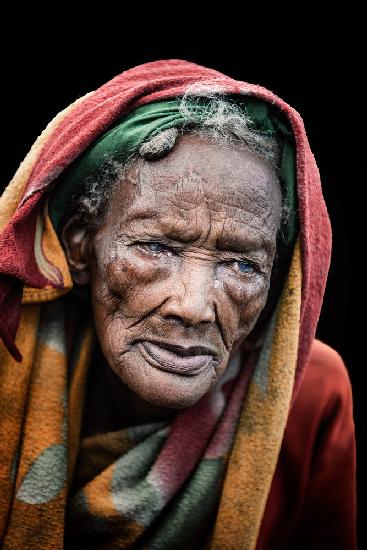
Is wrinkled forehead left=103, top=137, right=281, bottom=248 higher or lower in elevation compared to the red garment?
higher

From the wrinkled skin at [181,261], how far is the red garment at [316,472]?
2.10 feet

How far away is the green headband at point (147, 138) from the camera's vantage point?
5.83ft

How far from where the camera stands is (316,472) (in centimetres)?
234

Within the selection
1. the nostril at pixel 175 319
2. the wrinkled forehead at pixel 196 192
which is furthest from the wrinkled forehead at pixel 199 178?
the nostril at pixel 175 319

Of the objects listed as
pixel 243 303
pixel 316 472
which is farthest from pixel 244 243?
pixel 316 472

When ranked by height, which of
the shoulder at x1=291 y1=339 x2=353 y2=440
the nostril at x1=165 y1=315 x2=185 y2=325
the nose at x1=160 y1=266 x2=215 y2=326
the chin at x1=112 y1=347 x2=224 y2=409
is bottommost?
the shoulder at x1=291 y1=339 x2=353 y2=440

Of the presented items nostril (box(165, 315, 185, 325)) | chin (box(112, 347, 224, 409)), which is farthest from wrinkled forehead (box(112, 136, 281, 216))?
chin (box(112, 347, 224, 409))

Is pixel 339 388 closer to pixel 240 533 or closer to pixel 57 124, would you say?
pixel 240 533

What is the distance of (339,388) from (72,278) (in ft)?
3.45

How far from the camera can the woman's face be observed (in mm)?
1720

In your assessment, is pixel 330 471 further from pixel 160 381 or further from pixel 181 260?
pixel 181 260

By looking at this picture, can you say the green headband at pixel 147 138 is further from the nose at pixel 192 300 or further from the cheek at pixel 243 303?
the nose at pixel 192 300

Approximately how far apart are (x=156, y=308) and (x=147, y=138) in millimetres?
452

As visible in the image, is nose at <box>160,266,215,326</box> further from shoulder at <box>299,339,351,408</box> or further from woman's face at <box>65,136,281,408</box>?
shoulder at <box>299,339,351,408</box>
